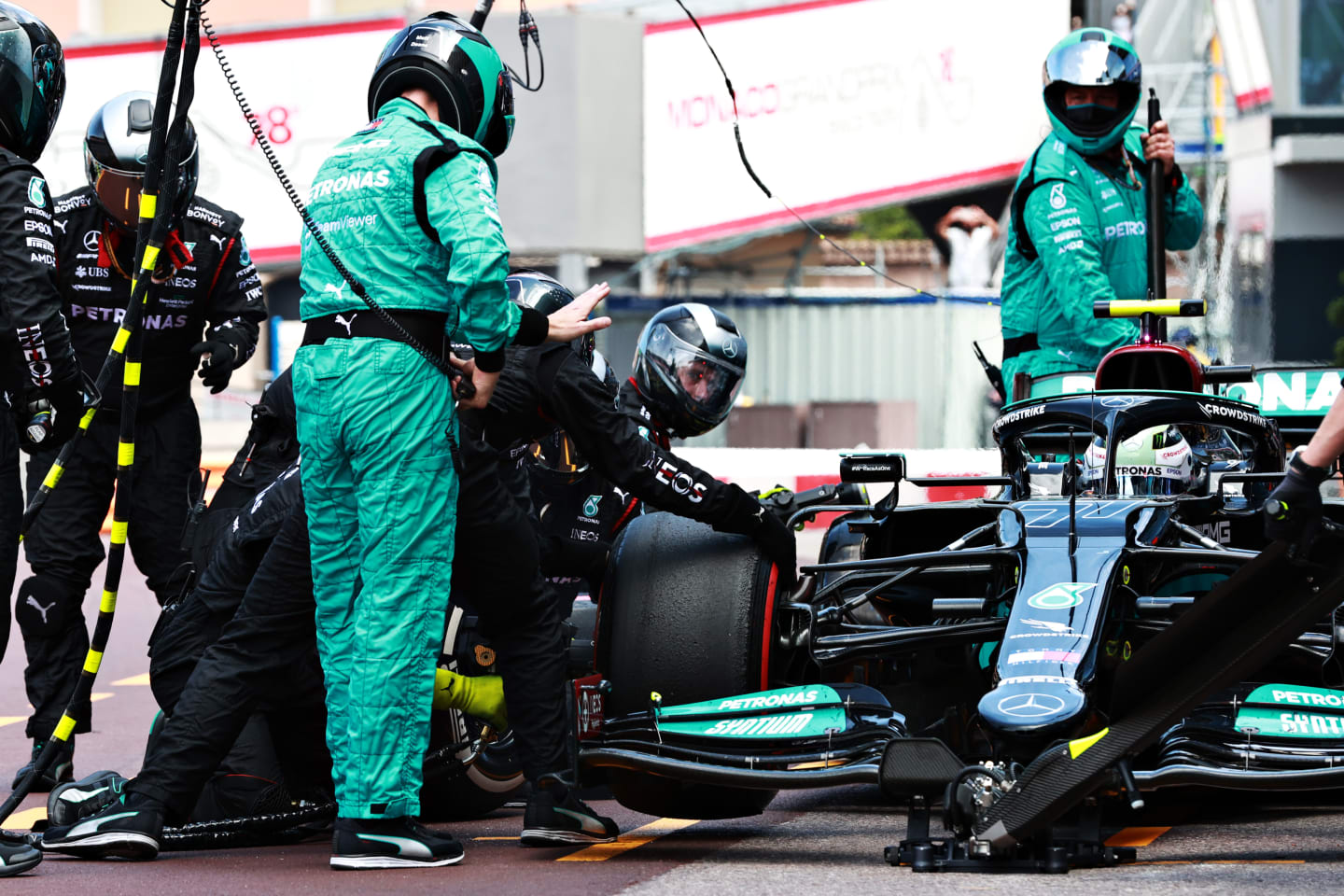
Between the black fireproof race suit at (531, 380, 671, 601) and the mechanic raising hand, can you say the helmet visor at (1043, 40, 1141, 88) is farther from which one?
the mechanic raising hand

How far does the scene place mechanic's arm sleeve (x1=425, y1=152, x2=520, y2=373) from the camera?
15.8ft

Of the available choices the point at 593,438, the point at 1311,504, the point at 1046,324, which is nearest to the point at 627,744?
the point at 593,438

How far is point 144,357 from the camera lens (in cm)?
691

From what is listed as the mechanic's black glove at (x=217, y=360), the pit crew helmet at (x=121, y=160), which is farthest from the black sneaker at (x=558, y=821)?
the pit crew helmet at (x=121, y=160)

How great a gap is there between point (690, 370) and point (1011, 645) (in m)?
2.09

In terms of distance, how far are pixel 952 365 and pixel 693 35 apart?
3930mm

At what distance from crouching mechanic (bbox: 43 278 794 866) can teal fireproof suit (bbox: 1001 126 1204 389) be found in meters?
2.83

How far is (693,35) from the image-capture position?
1736 cm

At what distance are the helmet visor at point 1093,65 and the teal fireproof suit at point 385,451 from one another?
12.0ft

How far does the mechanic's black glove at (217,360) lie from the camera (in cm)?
686

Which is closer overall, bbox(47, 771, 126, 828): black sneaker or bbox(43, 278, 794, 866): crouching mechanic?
bbox(43, 278, 794, 866): crouching mechanic

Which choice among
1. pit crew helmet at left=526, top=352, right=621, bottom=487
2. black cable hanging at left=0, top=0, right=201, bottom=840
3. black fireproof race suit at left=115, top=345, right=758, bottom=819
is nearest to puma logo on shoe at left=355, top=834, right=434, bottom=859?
black fireproof race suit at left=115, top=345, right=758, bottom=819

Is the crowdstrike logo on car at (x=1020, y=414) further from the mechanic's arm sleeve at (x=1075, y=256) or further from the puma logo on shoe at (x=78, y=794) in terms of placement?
the puma logo on shoe at (x=78, y=794)

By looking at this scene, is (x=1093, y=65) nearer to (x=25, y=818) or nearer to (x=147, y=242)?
(x=147, y=242)
